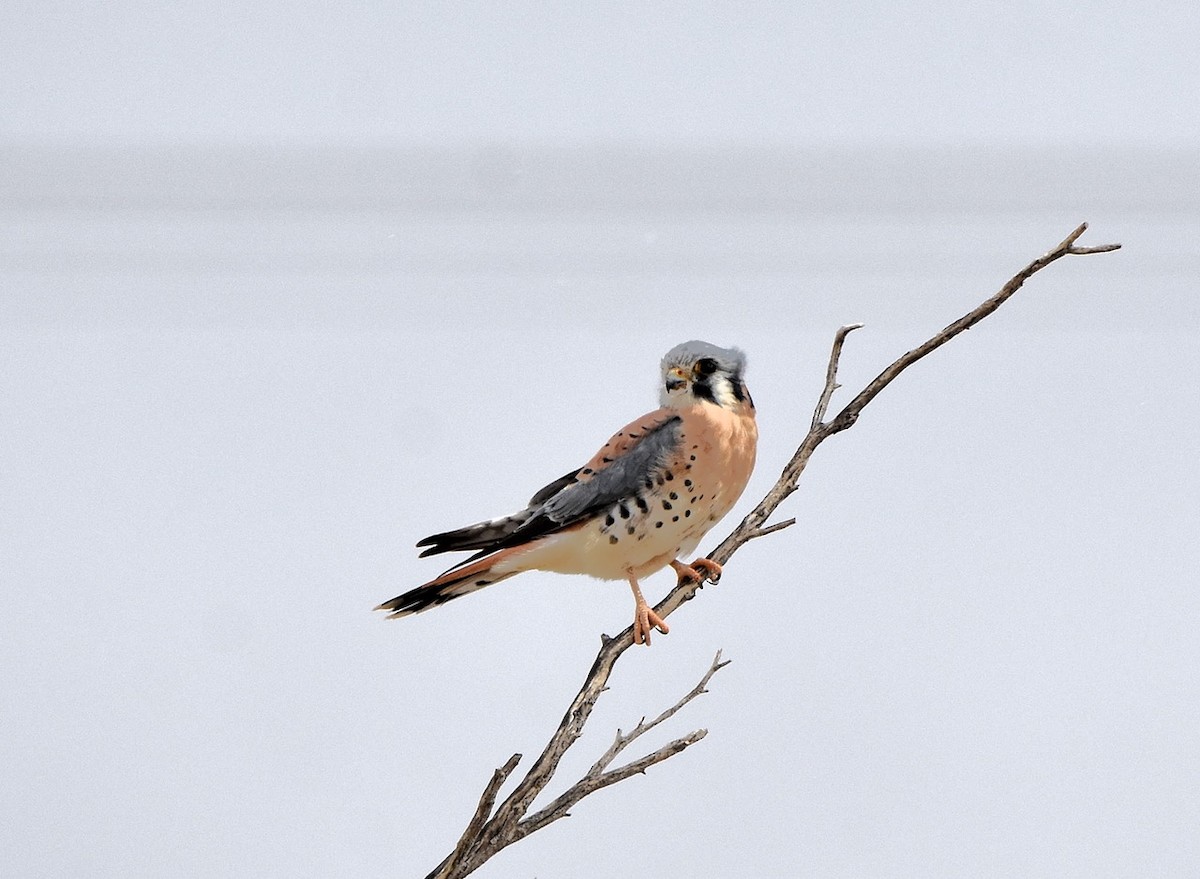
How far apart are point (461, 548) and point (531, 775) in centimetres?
78

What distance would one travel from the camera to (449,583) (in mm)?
3184

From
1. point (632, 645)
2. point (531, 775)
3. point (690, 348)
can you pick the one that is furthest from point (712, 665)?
point (690, 348)

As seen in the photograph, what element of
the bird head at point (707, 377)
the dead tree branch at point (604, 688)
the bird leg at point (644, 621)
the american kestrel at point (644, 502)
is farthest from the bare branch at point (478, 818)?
the bird head at point (707, 377)

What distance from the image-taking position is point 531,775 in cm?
247

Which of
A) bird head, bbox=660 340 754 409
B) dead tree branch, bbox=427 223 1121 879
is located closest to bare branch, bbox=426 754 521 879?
dead tree branch, bbox=427 223 1121 879

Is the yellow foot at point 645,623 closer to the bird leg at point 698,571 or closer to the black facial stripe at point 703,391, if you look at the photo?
the bird leg at point 698,571

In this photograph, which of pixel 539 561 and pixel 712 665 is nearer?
pixel 712 665

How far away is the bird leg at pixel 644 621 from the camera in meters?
2.88

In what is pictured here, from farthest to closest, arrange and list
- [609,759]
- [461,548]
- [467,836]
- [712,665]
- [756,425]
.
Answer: [756,425] < [461,548] < [712,665] < [609,759] < [467,836]

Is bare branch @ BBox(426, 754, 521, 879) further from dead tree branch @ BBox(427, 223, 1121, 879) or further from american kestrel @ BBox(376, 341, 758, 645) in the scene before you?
american kestrel @ BBox(376, 341, 758, 645)

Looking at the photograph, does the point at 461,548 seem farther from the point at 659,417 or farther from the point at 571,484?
the point at 659,417

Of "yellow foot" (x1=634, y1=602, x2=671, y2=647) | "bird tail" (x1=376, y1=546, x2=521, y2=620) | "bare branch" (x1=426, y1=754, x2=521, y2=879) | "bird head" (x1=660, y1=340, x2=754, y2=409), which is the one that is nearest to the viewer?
"bare branch" (x1=426, y1=754, x2=521, y2=879)

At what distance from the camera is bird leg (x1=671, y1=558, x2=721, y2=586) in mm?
3170

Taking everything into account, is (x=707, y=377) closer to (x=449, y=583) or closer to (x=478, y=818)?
(x=449, y=583)
